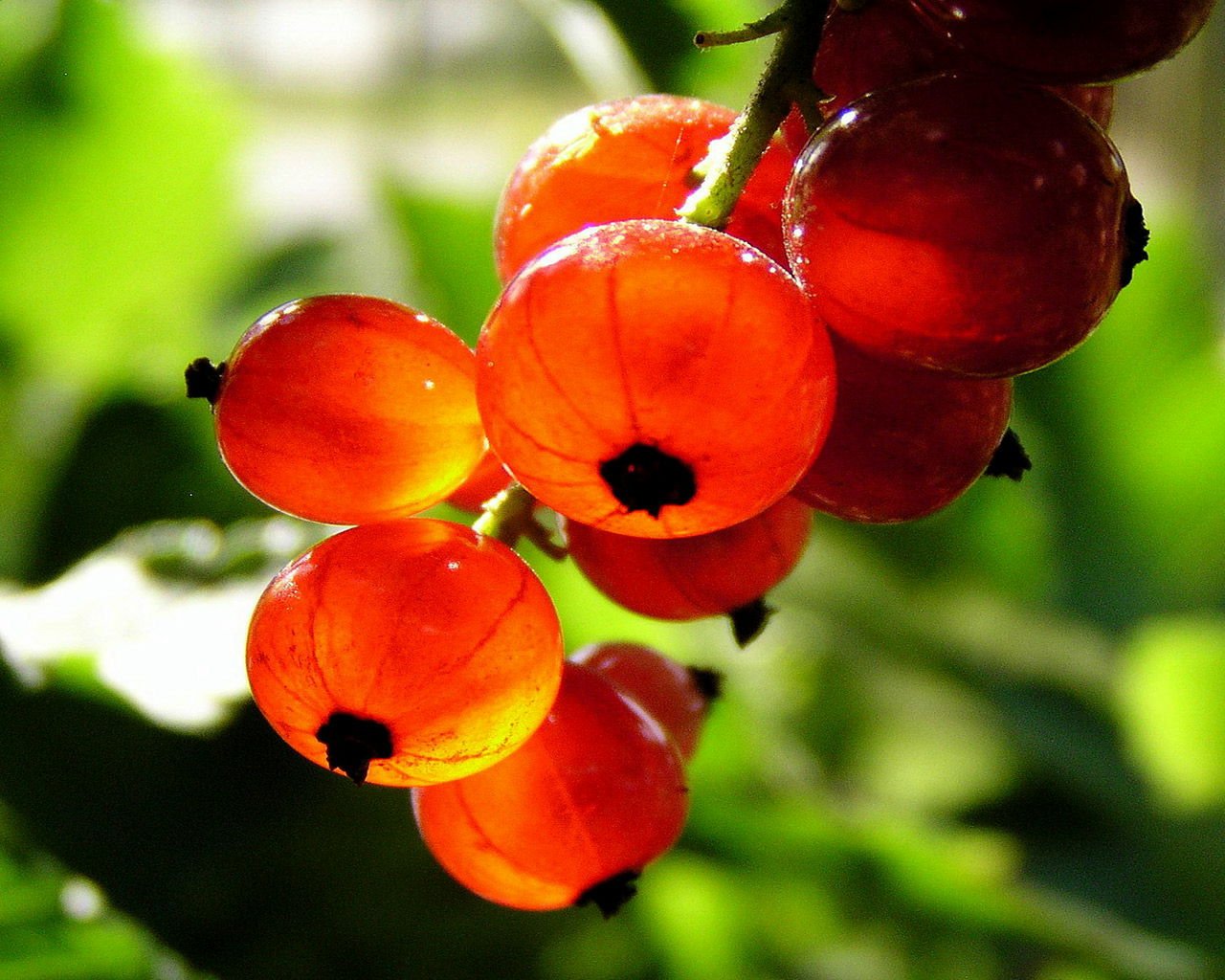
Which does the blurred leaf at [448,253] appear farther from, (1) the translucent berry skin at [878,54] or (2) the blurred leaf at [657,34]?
(1) the translucent berry skin at [878,54]

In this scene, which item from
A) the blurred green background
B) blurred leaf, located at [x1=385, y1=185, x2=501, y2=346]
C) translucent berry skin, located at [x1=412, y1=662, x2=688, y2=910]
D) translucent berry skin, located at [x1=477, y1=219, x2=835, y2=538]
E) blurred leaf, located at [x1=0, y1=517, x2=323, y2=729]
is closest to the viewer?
translucent berry skin, located at [x1=477, y1=219, x2=835, y2=538]

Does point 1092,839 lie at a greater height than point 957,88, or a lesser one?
lesser

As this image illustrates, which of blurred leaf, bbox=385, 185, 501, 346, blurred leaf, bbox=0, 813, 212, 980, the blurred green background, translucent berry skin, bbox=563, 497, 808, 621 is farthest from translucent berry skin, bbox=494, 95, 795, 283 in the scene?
blurred leaf, bbox=385, 185, 501, 346

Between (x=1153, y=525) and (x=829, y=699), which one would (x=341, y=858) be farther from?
(x=1153, y=525)

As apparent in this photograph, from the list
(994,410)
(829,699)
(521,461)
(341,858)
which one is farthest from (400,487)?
(829,699)

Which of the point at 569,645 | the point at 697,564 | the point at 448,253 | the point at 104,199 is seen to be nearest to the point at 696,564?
the point at 697,564

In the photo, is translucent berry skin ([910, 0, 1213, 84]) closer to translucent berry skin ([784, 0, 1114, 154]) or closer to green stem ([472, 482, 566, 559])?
translucent berry skin ([784, 0, 1114, 154])

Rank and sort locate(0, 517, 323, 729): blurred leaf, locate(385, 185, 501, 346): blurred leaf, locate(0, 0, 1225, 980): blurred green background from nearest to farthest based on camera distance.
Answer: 1. locate(0, 517, 323, 729): blurred leaf
2. locate(0, 0, 1225, 980): blurred green background
3. locate(385, 185, 501, 346): blurred leaf
